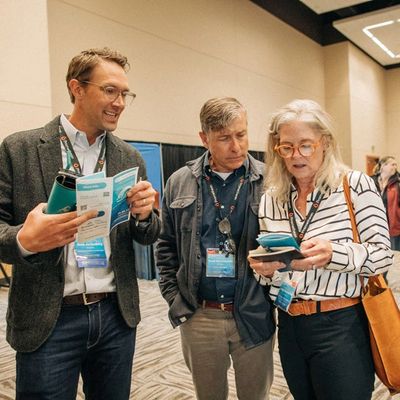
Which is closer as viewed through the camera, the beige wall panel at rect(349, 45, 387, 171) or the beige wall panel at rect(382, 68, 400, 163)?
the beige wall panel at rect(349, 45, 387, 171)

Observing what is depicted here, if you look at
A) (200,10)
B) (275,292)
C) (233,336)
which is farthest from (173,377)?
(200,10)

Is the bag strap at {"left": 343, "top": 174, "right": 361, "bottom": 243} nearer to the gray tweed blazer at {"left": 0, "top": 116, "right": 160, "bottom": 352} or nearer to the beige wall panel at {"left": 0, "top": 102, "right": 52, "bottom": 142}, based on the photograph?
the gray tweed blazer at {"left": 0, "top": 116, "right": 160, "bottom": 352}

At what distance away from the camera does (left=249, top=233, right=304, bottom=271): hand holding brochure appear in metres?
1.26

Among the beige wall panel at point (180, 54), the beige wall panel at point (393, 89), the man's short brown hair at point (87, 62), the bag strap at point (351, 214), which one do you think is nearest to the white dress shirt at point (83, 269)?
the man's short brown hair at point (87, 62)

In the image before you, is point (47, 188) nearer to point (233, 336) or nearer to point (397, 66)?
point (233, 336)

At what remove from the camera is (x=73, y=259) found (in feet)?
4.70

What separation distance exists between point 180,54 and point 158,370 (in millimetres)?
4738

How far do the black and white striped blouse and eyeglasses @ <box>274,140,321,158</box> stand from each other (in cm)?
15

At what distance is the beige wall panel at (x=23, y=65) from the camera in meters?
3.58

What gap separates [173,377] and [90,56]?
7.34 ft

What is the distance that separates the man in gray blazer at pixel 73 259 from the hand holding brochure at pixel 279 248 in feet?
1.36

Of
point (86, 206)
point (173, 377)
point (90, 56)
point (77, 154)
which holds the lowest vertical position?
point (173, 377)

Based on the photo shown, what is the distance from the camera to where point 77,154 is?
154 centimetres

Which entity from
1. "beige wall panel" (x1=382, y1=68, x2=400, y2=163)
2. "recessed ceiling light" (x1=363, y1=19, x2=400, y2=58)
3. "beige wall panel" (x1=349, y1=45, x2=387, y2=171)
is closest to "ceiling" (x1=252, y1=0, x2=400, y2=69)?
"recessed ceiling light" (x1=363, y1=19, x2=400, y2=58)
